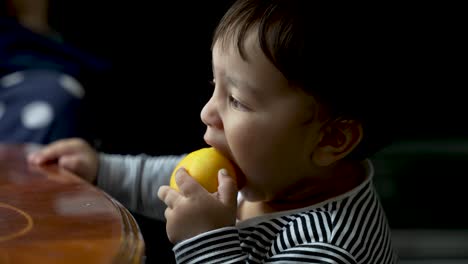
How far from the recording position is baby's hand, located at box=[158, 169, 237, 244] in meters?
0.76

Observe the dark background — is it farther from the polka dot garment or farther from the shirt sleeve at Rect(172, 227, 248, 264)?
the shirt sleeve at Rect(172, 227, 248, 264)

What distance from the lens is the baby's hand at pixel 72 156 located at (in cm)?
97

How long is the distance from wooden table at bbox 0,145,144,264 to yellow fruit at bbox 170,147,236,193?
0.12 meters

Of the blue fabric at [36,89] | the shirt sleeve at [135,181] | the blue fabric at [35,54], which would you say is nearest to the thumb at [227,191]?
the shirt sleeve at [135,181]

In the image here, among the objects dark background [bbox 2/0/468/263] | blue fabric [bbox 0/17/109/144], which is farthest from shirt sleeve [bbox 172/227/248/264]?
dark background [bbox 2/0/468/263]

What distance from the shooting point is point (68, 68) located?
1599mm

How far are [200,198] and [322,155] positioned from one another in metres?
0.16

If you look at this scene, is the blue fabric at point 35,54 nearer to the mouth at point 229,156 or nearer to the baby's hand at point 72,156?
the baby's hand at point 72,156

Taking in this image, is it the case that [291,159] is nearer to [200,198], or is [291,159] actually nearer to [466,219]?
[200,198]

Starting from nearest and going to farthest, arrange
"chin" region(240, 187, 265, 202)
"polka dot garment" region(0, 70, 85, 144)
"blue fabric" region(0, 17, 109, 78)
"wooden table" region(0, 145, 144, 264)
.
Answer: "wooden table" region(0, 145, 144, 264)
"chin" region(240, 187, 265, 202)
"polka dot garment" region(0, 70, 85, 144)
"blue fabric" region(0, 17, 109, 78)

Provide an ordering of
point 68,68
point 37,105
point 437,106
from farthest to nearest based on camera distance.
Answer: point 437,106 < point 68,68 < point 37,105

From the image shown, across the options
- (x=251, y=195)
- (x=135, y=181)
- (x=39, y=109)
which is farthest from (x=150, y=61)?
(x=251, y=195)

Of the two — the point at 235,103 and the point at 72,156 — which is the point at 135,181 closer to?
the point at 72,156

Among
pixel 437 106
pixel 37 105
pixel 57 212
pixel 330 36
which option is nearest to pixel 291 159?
pixel 330 36
